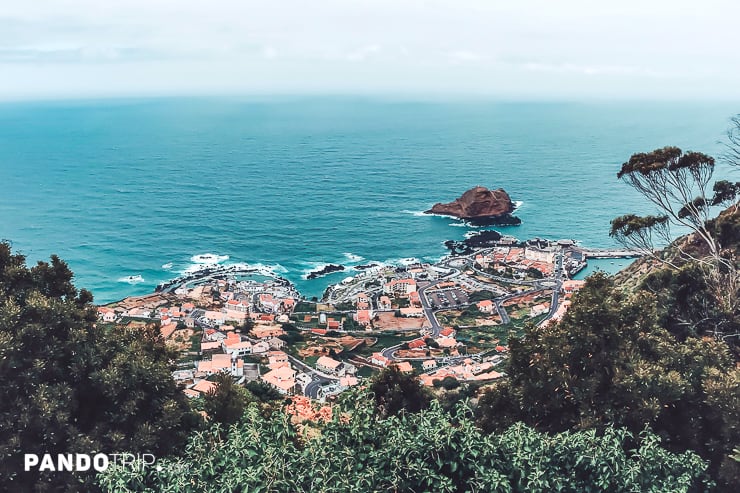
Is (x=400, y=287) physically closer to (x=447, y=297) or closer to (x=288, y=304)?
(x=447, y=297)

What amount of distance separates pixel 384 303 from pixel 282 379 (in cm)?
1486

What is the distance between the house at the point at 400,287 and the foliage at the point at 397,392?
94.0ft

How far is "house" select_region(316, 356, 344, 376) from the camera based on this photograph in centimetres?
2682

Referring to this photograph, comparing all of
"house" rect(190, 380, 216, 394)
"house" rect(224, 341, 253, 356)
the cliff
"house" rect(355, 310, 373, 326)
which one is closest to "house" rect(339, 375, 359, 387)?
"house" rect(190, 380, 216, 394)

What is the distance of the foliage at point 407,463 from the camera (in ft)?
21.6

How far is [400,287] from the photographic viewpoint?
1647 inches

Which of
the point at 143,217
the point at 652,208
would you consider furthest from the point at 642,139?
the point at 143,217

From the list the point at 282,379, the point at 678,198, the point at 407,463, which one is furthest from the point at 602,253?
the point at 407,463

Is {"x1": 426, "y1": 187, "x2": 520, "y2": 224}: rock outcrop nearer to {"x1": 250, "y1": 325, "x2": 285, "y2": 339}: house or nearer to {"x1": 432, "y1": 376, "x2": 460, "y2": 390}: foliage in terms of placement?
{"x1": 250, "y1": 325, "x2": 285, "y2": 339}: house

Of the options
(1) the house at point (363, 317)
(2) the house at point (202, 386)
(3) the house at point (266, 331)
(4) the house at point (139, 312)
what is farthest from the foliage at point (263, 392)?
(4) the house at point (139, 312)

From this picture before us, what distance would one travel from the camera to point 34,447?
8.70m

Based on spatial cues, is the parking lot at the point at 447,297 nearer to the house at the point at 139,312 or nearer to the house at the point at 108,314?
the house at the point at 139,312

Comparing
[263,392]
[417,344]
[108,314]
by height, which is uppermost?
[263,392]

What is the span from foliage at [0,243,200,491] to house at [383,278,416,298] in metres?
30.7
